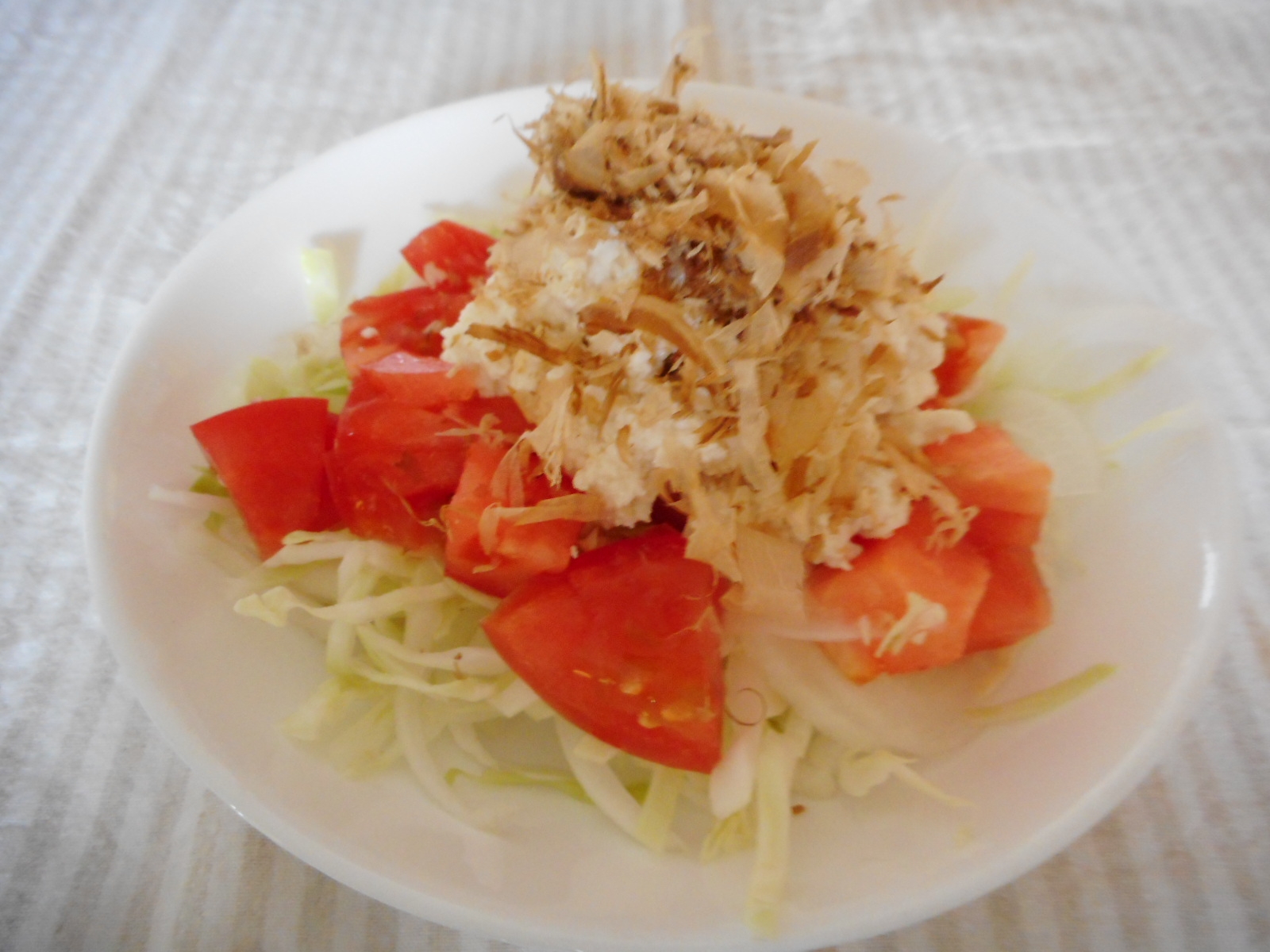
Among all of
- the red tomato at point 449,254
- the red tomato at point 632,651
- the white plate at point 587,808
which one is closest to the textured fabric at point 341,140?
the white plate at point 587,808

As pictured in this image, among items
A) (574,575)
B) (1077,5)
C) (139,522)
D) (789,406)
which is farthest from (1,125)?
(1077,5)

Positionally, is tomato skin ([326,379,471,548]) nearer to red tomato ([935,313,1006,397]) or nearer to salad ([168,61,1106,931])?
salad ([168,61,1106,931])

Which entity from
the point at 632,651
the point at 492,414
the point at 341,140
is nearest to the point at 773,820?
the point at 632,651

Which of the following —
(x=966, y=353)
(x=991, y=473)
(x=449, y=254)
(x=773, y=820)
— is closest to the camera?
(x=773, y=820)

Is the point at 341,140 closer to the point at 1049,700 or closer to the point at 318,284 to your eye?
the point at 318,284

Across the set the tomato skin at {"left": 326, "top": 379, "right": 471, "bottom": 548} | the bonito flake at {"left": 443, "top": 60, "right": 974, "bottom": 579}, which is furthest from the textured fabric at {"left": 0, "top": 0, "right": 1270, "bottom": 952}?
the bonito flake at {"left": 443, "top": 60, "right": 974, "bottom": 579}

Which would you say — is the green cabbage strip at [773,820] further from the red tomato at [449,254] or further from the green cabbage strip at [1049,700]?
the red tomato at [449,254]
